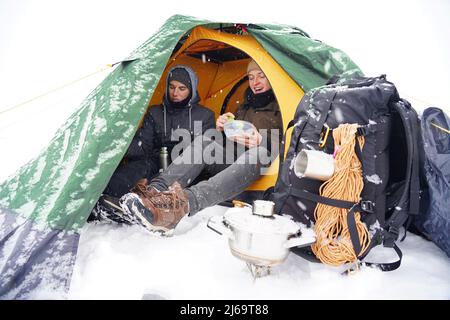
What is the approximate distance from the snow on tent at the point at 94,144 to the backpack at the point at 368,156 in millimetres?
521

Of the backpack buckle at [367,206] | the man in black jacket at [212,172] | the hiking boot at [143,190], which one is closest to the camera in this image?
the backpack buckle at [367,206]

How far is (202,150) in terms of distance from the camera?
192 cm

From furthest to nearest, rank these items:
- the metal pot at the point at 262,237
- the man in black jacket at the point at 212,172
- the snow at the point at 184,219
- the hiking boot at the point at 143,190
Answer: the hiking boot at the point at 143,190 < the man in black jacket at the point at 212,172 < the snow at the point at 184,219 < the metal pot at the point at 262,237

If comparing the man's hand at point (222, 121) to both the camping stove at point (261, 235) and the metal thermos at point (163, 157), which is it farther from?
the camping stove at point (261, 235)

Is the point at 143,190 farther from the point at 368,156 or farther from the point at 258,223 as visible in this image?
the point at 368,156

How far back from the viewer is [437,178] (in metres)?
1.44

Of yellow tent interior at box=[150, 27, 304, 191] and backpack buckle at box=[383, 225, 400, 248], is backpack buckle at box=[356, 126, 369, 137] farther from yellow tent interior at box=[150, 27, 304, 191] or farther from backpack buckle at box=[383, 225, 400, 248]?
yellow tent interior at box=[150, 27, 304, 191]

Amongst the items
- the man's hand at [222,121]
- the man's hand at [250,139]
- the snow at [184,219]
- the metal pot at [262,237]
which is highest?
the man's hand at [222,121]

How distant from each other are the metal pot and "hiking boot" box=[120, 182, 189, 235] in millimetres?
351

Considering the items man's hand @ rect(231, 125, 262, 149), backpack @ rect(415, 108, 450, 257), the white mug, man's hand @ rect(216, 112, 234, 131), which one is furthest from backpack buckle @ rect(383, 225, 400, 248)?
man's hand @ rect(216, 112, 234, 131)

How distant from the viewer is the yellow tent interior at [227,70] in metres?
2.07

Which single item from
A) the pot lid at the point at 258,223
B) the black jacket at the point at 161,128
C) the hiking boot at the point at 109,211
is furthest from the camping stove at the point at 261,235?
the black jacket at the point at 161,128

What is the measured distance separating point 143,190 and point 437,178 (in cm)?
144
